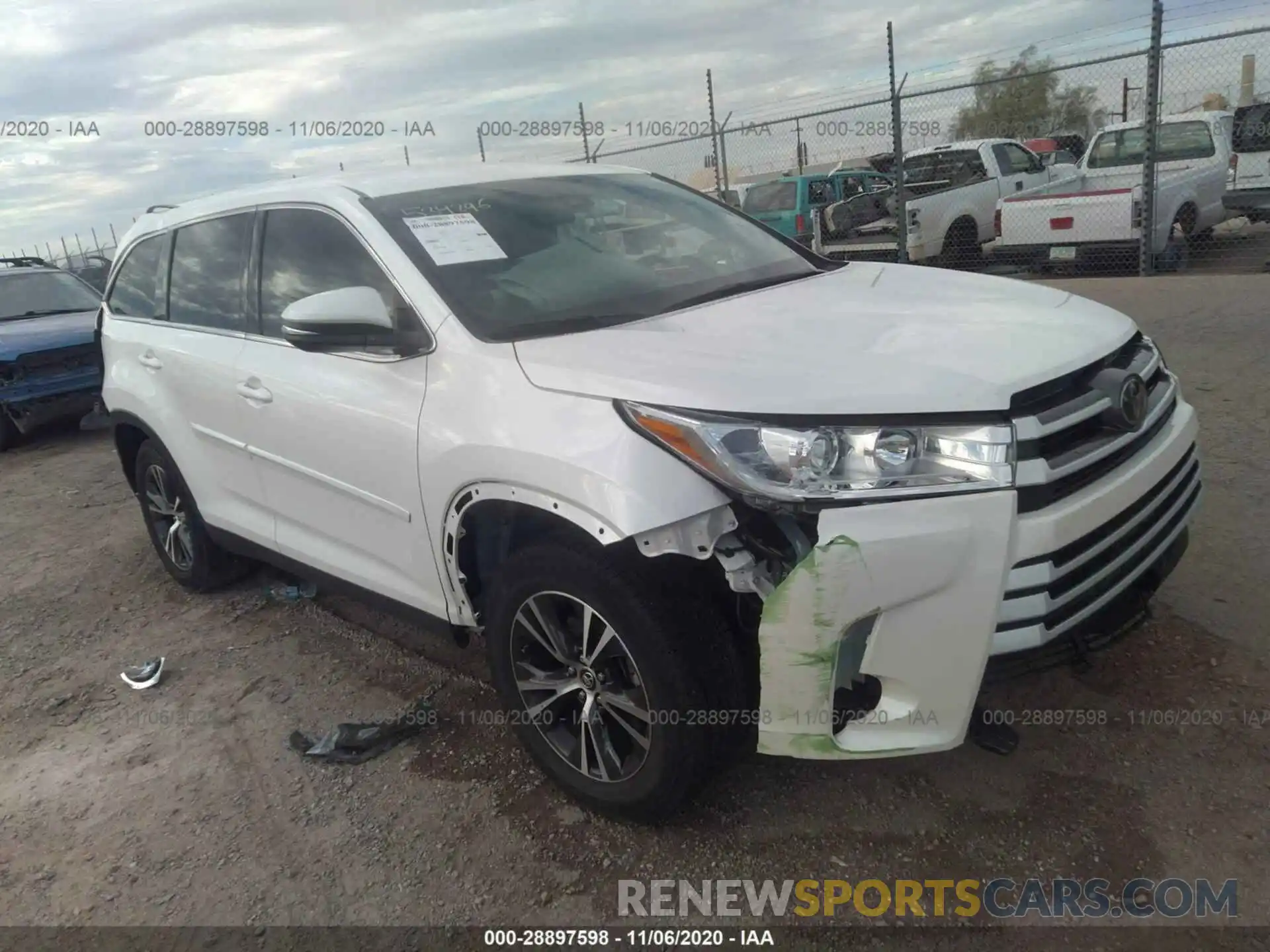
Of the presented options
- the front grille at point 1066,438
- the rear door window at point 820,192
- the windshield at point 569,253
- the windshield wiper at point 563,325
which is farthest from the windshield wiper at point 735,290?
the rear door window at point 820,192

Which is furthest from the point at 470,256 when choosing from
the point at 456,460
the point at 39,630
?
the point at 39,630

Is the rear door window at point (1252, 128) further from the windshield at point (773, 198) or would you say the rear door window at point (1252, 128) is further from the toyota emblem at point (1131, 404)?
the toyota emblem at point (1131, 404)

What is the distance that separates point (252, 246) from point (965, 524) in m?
2.92

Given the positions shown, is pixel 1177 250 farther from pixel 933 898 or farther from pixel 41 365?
pixel 41 365

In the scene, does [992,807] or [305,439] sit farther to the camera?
[305,439]

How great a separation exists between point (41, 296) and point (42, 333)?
1230 millimetres

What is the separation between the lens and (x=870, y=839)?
2.64 m

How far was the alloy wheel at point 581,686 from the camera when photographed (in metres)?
2.56

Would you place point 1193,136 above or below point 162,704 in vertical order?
above

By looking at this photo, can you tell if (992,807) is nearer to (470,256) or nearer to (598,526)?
(598,526)

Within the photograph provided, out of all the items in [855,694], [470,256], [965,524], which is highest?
[470,256]

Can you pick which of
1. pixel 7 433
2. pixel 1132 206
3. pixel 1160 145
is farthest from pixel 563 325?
pixel 1160 145

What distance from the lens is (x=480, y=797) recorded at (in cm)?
298

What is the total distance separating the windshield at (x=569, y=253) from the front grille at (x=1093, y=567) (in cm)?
135
